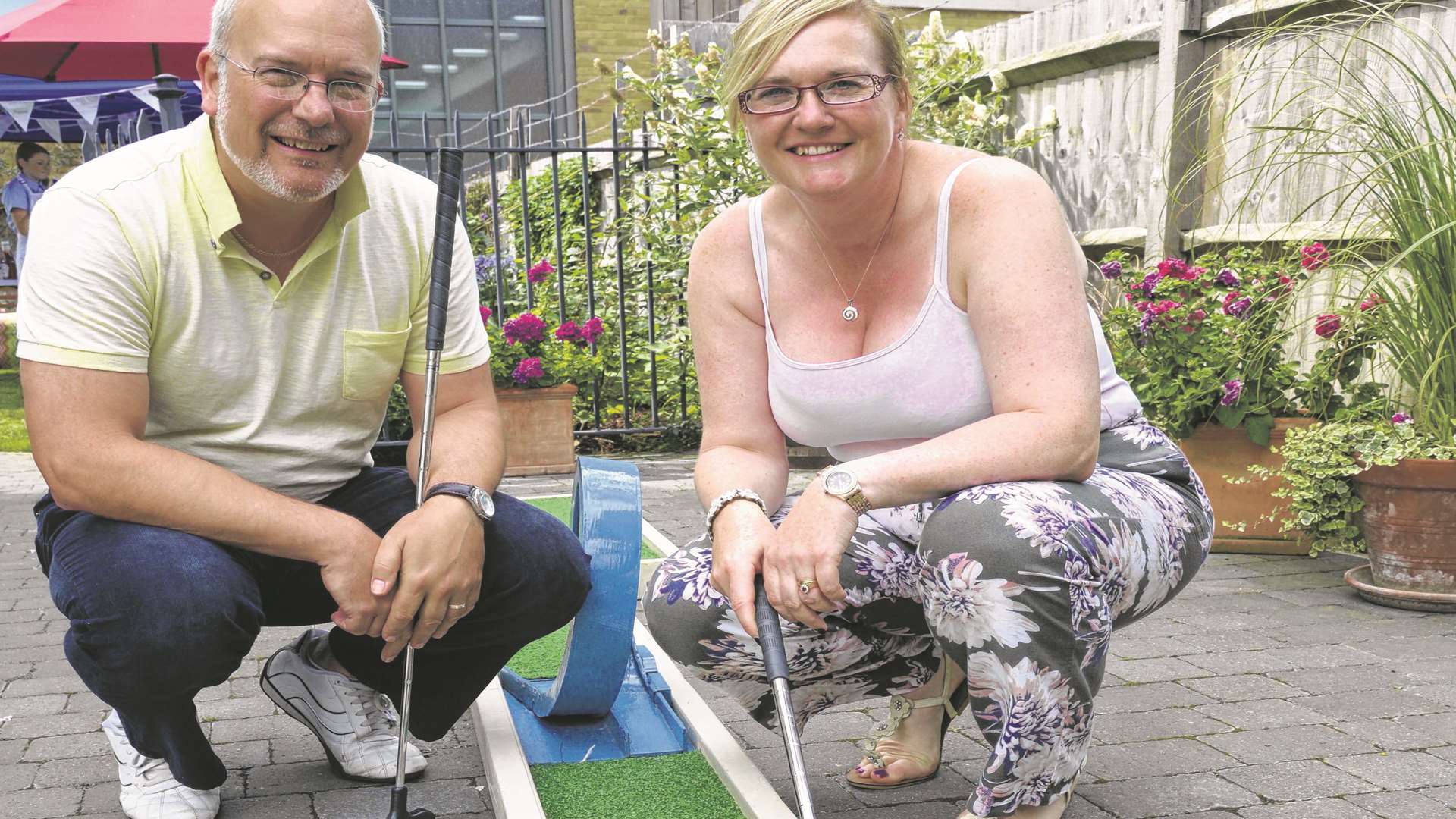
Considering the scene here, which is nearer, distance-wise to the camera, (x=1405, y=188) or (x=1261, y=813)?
(x=1261, y=813)

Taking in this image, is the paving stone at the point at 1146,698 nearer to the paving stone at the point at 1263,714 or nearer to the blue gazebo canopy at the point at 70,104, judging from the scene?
the paving stone at the point at 1263,714

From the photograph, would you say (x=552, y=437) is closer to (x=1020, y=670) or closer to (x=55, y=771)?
(x=55, y=771)

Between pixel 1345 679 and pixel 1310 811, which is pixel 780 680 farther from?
pixel 1345 679

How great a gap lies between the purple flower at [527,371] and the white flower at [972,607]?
414 centimetres

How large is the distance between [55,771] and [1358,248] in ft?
11.9

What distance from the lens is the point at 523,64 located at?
12781 millimetres

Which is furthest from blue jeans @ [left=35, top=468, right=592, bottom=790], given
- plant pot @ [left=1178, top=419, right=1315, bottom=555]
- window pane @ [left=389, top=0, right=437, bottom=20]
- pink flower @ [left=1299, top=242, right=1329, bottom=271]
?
window pane @ [left=389, top=0, right=437, bottom=20]

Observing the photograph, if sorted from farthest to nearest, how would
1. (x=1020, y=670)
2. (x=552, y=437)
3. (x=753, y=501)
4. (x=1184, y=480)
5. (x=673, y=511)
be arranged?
(x=552, y=437)
(x=673, y=511)
(x=1184, y=480)
(x=753, y=501)
(x=1020, y=670)

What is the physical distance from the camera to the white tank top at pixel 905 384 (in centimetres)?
→ 211

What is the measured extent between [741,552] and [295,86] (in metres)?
1.06

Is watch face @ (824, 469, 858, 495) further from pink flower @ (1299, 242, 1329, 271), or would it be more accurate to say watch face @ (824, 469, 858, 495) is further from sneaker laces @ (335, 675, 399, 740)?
pink flower @ (1299, 242, 1329, 271)

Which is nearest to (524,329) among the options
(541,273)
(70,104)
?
(541,273)

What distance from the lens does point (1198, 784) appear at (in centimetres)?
238

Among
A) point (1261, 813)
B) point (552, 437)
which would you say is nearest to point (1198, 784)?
point (1261, 813)
